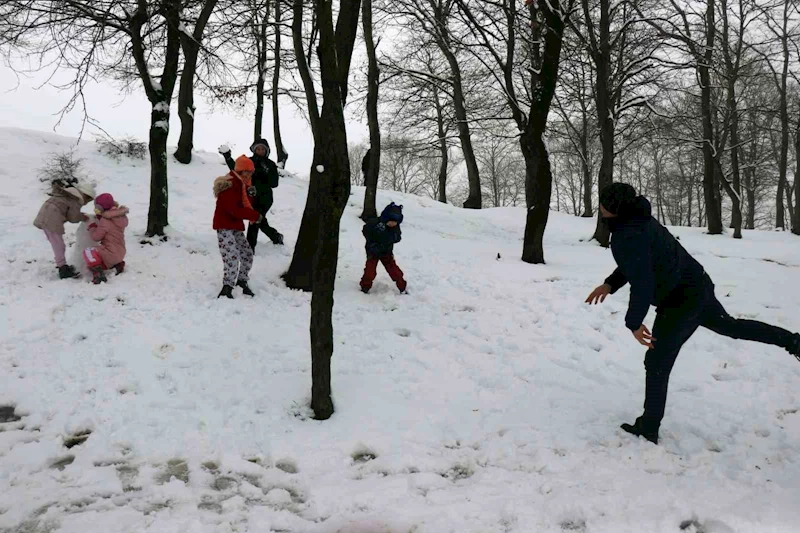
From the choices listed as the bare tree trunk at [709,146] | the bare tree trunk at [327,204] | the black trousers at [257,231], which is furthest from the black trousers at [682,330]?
the bare tree trunk at [709,146]

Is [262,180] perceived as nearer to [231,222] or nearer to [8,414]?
[231,222]

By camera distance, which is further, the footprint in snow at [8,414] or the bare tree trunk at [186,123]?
the bare tree trunk at [186,123]

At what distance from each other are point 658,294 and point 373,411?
2277 millimetres

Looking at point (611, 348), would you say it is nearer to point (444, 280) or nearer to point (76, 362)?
point (444, 280)

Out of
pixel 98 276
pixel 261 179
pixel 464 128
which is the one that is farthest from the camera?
pixel 464 128

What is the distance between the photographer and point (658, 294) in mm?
3395

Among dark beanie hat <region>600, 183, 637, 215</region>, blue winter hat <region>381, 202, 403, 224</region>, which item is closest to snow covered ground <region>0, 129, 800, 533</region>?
blue winter hat <region>381, 202, 403, 224</region>

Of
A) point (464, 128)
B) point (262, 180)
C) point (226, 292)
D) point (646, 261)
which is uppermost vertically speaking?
point (464, 128)

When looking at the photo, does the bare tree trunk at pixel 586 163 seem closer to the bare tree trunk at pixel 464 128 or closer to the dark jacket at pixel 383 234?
the bare tree trunk at pixel 464 128

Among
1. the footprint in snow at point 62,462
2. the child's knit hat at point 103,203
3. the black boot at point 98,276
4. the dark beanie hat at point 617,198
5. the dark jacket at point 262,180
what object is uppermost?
the dark jacket at point 262,180

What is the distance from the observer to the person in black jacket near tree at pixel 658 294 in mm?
3211

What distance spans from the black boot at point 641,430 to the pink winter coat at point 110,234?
622 centimetres

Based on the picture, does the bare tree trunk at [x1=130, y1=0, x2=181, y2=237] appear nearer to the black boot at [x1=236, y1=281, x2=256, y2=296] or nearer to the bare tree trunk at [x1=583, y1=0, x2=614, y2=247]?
the black boot at [x1=236, y1=281, x2=256, y2=296]

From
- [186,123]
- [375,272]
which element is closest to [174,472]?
[375,272]
